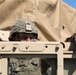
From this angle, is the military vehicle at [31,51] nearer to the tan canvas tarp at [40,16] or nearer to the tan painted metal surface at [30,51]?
the tan painted metal surface at [30,51]

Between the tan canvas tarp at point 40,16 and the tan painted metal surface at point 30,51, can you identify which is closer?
the tan painted metal surface at point 30,51

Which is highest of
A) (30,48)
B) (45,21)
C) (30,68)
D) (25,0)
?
(25,0)

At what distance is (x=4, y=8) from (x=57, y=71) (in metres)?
1.54

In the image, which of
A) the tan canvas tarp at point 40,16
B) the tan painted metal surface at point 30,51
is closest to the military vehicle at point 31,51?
the tan painted metal surface at point 30,51

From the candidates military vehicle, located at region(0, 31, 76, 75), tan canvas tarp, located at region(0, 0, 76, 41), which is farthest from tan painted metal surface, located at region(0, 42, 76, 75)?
tan canvas tarp, located at region(0, 0, 76, 41)

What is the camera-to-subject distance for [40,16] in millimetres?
3209

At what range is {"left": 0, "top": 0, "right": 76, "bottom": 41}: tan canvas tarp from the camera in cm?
313

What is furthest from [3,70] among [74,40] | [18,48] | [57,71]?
[74,40]

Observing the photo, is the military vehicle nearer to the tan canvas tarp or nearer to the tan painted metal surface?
the tan painted metal surface

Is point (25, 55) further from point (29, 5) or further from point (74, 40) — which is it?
point (29, 5)

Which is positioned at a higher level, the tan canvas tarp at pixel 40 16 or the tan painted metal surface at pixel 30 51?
the tan canvas tarp at pixel 40 16

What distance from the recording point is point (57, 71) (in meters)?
1.81

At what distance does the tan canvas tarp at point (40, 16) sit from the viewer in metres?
3.13

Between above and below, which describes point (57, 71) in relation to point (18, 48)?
below
